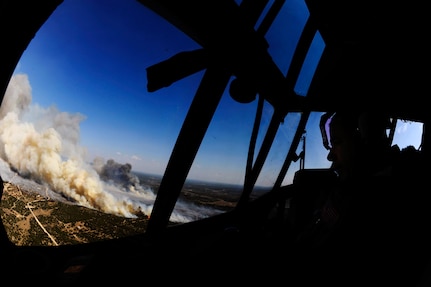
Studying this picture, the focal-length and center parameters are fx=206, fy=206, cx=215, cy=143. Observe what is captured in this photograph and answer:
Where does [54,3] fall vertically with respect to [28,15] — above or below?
above

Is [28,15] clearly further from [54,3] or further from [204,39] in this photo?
[204,39]

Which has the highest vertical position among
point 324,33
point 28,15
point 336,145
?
point 324,33

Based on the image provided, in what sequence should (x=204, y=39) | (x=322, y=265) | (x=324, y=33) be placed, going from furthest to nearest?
(x=324, y=33) < (x=204, y=39) < (x=322, y=265)

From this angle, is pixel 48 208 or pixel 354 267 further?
pixel 48 208

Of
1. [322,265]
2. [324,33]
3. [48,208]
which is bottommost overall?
[48,208]

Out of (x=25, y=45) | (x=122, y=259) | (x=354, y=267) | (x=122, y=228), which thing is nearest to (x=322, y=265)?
(x=354, y=267)

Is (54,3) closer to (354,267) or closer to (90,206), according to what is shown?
(354,267)

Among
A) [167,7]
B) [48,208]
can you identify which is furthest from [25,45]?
[48,208]

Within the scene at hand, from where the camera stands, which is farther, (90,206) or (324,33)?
(90,206)

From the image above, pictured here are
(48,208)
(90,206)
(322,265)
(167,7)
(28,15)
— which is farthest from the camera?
(90,206)
